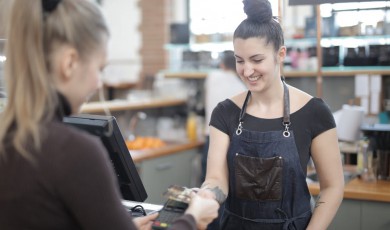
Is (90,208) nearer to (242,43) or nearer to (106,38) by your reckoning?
(106,38)

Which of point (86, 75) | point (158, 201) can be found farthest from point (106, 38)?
point (158, 201)

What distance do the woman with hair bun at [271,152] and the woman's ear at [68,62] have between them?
94 centimetres

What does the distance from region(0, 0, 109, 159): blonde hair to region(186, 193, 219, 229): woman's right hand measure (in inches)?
18.6

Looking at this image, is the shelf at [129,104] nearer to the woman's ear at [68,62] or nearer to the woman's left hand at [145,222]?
the woman's left hand at [145,222]

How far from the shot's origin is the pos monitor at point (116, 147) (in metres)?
1.54

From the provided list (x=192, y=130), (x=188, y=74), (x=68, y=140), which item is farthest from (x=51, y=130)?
(x=188, y=74)

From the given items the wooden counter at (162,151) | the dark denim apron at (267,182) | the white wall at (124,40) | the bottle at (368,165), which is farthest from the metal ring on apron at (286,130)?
the white wall at (124,40)

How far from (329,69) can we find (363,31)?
41cm

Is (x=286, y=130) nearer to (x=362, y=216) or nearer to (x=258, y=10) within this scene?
(x=258, y=10)

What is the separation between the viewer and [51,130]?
1064 millimetres

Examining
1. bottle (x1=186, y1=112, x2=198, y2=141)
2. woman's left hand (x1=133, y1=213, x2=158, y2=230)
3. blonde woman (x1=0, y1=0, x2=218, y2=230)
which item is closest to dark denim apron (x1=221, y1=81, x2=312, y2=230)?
woman's left hand (x1=133, y1=213, x2=158, y2=230)

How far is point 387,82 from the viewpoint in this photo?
4.30 metres

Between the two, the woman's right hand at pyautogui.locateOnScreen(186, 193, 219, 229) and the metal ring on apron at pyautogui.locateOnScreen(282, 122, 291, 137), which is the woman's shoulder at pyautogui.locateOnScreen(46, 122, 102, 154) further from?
the metal ring on apron at pyautogui.locateOnScreen(282, 122, 291, 137)

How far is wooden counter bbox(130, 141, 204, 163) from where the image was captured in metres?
4.21
